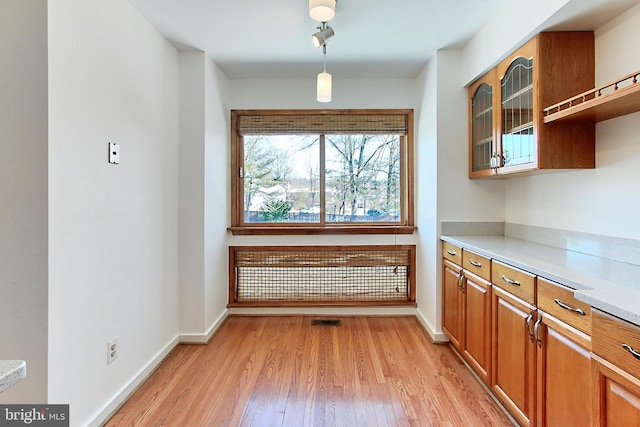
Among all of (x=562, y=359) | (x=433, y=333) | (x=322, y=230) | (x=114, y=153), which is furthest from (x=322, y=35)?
(x=433, y=333)

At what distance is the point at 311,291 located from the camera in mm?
3264

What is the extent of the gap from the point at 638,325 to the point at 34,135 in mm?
2279

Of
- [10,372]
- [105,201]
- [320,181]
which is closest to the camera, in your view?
[10,372]

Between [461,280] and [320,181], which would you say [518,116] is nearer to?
[461,280]

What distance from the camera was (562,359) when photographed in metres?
1.29

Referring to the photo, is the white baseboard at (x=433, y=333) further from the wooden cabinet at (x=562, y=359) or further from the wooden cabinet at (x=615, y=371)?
the wooden cabinet at (x=615, y=371)

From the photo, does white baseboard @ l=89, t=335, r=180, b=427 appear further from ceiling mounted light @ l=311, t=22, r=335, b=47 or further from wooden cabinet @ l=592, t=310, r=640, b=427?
ceiling mounted light @ l=311, t=22, r=335, b=47

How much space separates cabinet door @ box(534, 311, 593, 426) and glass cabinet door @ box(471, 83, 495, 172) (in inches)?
51.8

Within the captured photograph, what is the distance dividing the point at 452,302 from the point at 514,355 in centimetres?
82

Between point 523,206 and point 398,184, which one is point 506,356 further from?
point 398,184

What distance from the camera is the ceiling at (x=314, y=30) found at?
202cm

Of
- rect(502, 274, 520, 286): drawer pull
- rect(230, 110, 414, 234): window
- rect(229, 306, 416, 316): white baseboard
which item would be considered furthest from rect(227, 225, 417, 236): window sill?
rect(502, 274, 520, 286): drawer pull

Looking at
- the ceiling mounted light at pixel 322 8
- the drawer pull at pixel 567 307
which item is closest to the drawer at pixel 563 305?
the drawer pull at pixel 567 307

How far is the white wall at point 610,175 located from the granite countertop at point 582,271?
0.19m
